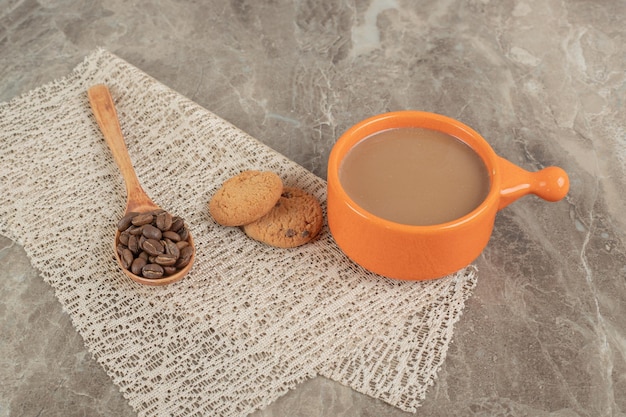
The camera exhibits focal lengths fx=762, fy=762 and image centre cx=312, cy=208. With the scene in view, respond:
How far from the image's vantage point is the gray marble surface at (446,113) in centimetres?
85

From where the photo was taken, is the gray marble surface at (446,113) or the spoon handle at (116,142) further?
the spoon handle at (116,142)

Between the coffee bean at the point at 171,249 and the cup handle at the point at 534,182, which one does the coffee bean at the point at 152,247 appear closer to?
the coffee bean at the point at 171,249

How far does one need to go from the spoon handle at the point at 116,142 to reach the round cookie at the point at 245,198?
0.29ft

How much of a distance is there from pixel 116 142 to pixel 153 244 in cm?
24

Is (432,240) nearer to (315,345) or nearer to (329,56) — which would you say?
(315,345)

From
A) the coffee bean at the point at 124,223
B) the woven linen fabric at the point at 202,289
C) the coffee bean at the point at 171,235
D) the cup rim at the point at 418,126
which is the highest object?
the cup rim at the point at 418,126

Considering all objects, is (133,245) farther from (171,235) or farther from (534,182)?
(534,182)

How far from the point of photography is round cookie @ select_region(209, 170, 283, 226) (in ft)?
3.10

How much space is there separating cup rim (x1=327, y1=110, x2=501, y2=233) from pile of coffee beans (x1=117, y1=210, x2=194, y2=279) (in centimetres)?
20

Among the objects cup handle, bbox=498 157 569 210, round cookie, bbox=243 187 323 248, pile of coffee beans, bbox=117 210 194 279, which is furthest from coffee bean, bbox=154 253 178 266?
cup handle, bbox=498 157 569 210

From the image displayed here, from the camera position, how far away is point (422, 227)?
32.6 inches

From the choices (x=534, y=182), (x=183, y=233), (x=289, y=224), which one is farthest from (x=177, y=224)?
(x=534, y=182)

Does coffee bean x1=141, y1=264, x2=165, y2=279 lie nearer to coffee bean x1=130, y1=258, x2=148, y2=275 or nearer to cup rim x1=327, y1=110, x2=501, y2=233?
coffee bean x1=130, y1=258, x2=148, y2=275

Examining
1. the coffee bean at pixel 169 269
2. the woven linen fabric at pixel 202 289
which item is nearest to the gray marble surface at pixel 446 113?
the woven linen fabric at pixel 202 289
